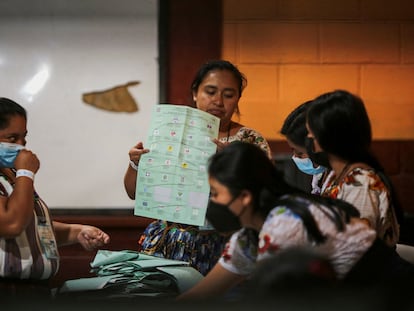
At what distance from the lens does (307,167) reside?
2.42 meters

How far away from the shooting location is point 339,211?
5.69ft

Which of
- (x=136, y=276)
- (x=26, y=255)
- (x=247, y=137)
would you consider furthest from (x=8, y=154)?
(x=247, y=137)

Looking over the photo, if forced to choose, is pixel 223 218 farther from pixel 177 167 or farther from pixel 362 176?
pixel 177 167

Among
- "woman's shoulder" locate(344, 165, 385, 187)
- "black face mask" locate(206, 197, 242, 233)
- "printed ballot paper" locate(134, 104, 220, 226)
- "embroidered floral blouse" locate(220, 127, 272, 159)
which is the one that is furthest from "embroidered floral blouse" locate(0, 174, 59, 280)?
"woman's shoulder" locate(344, 165, 385, 187)

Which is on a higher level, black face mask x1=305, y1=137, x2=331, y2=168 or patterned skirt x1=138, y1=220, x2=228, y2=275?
black face mask x1=305, y1=137, x2=331, y2=168

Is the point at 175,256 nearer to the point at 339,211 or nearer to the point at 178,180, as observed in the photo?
the point at 178,180

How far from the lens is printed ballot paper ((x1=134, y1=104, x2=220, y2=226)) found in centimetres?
225

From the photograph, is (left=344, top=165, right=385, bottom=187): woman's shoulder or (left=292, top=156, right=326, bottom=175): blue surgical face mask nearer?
(left=344, top=165, right=385, bottom=187): woman's shoulder

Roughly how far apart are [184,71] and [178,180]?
5.16ft

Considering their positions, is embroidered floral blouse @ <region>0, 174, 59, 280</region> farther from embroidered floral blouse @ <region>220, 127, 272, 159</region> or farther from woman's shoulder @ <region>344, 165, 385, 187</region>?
woman's shoulder @ <region>344, 165, 385, 187</region>

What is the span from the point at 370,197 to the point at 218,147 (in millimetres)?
522

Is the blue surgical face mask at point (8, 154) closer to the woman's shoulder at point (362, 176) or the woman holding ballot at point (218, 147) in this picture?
the woman holding ballot at point (218, 147)

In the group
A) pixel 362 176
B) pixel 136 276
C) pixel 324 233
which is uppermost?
pixel 362 176

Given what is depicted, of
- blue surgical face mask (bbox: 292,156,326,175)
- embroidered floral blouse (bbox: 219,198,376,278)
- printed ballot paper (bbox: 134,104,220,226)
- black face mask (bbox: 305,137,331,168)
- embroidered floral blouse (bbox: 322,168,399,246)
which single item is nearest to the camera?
embroidered floral blouse (bbox: 219,198,376,278)
